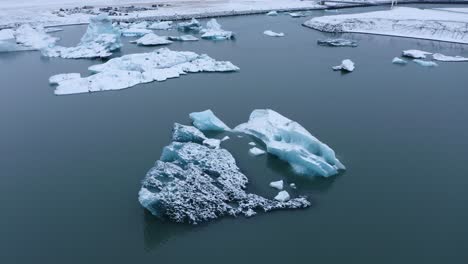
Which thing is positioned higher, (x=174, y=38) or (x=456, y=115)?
(x=174, y=38)

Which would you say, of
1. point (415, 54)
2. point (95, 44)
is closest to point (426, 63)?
point (415, 54)

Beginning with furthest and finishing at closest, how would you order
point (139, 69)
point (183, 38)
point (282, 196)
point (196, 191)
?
point (183, 38) < point (139, 69) < point (282, 196) < point (196, 191)

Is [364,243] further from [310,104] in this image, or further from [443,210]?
[310,104]

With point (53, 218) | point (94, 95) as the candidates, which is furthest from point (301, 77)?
point (53, 218)

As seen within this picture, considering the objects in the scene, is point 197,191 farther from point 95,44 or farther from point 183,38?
point 183,38

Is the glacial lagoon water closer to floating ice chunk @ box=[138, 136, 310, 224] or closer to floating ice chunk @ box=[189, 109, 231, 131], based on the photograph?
floating ice chunk @ box=[138, 136, 310, 224]

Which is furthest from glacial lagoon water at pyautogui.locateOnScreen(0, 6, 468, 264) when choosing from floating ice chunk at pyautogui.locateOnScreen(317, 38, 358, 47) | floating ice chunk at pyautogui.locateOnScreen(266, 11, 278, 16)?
floating ice chunk at pyautogui.locateOnScreen(266, 11, 278, 16)
